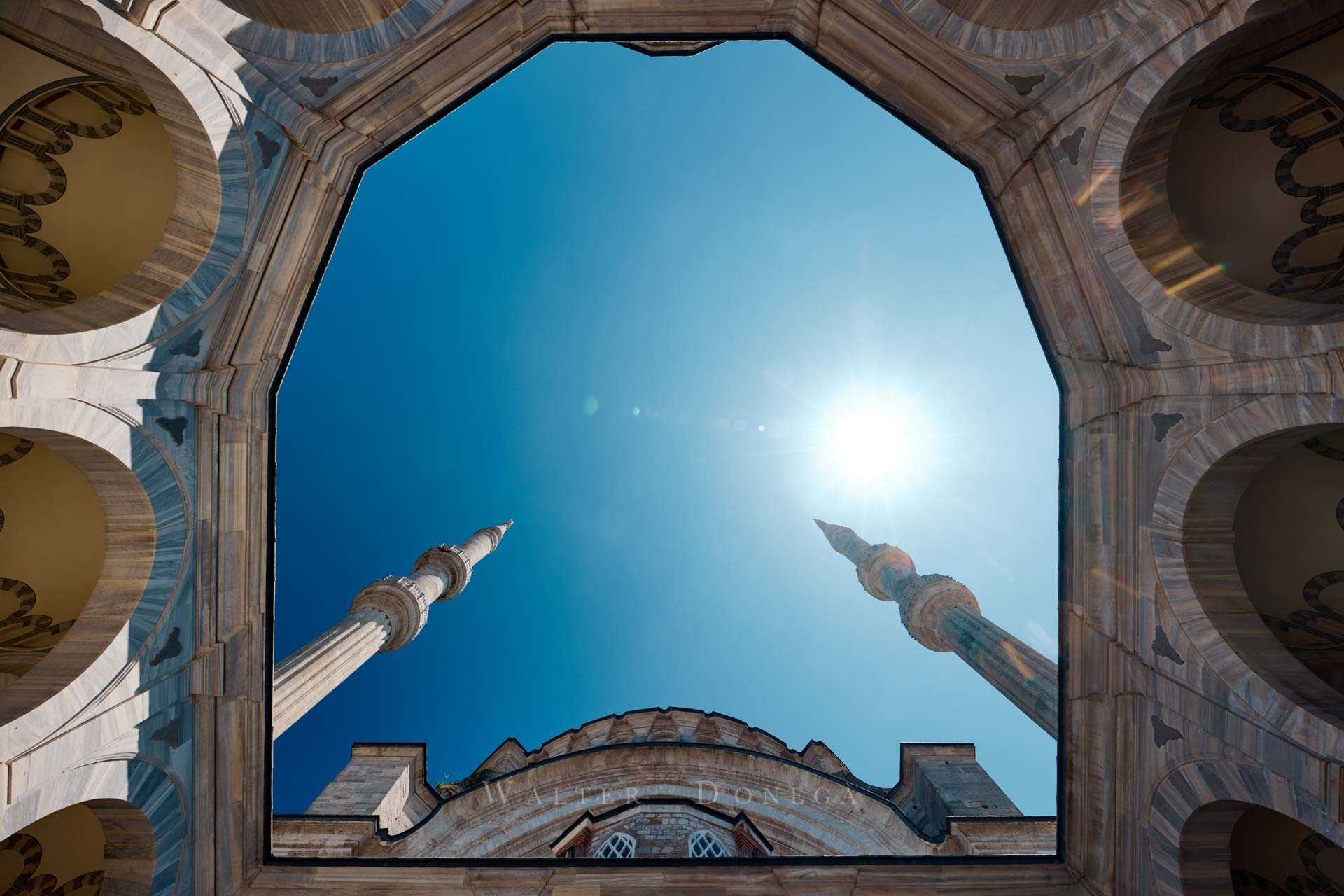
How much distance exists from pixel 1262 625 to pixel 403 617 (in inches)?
723

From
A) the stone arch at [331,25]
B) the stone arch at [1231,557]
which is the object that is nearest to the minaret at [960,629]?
the stone arch at [1231,557]

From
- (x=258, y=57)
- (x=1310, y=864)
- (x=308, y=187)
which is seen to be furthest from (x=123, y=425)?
(x=1310, y=864)

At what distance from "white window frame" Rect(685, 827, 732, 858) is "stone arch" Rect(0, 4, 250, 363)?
13.1 metres

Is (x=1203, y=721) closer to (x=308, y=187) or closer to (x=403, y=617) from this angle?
(x=308, y=187)

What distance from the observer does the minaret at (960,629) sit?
38.3 ft

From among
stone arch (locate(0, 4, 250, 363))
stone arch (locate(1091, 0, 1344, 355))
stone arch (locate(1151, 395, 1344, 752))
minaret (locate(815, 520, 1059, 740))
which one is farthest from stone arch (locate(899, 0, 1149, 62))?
stone arch (locate(0, 4, 250, 363))

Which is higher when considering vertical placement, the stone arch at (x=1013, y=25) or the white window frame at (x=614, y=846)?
the stone arch at (x=1013, y=25)

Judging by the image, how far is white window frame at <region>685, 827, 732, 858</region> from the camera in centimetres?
1267

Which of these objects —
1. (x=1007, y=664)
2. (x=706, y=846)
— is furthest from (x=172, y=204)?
(x=1007, y=664)

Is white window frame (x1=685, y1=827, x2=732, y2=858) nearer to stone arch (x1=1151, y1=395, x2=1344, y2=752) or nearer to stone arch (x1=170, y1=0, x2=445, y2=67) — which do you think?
stone arch (x1=1151, y1=395, x2=1344, y2=752)

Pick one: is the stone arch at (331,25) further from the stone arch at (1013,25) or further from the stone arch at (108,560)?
the stone arch at (1013,25)

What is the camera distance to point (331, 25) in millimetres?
8547

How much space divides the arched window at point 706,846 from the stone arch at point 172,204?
1316 cm

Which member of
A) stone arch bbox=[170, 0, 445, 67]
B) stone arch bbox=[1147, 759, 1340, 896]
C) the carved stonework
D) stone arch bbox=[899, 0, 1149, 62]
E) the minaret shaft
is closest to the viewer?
stone arch bbox=[1147, 759, 1340, 896]
